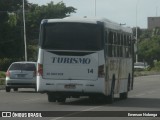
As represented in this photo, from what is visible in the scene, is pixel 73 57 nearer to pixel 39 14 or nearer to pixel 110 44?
pixel 110 44

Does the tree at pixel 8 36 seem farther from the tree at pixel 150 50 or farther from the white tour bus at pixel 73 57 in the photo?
the tree at pixel 150 50

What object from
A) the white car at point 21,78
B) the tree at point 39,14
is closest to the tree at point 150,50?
the tree at point 39,14

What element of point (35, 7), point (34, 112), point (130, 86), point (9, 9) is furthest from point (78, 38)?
point (35, 7)

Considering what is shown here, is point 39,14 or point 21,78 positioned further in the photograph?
point 39,14

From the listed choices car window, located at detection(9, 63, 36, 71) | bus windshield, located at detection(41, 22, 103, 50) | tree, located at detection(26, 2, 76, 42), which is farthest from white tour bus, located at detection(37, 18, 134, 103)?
tree, located at detection(26, 2, 76, 42)

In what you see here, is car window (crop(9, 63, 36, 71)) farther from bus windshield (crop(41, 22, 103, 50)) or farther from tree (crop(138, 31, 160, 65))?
tree (crop(138, 31, 160, 65))

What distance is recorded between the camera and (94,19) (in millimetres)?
25734

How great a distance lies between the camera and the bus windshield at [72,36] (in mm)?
25359

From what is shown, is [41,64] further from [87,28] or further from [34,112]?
[34,112]

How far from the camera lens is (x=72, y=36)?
2544 centimetres

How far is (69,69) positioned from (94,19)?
2121 mm

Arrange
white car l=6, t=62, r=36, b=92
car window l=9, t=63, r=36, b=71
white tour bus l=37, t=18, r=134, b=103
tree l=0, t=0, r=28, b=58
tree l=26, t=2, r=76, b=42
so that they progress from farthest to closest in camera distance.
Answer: tree l=26, t=2, r=76, b=42, tree l=0, t=0, r=28, b=58, car window l=9, t=63, r=36, b=71, white car l=6, t=62, r=36, b=92, white tour bus l=37, t=18, r=134, b=103

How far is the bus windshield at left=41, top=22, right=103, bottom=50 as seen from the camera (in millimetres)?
25359

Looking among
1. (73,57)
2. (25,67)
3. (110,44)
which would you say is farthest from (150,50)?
(73,57)
